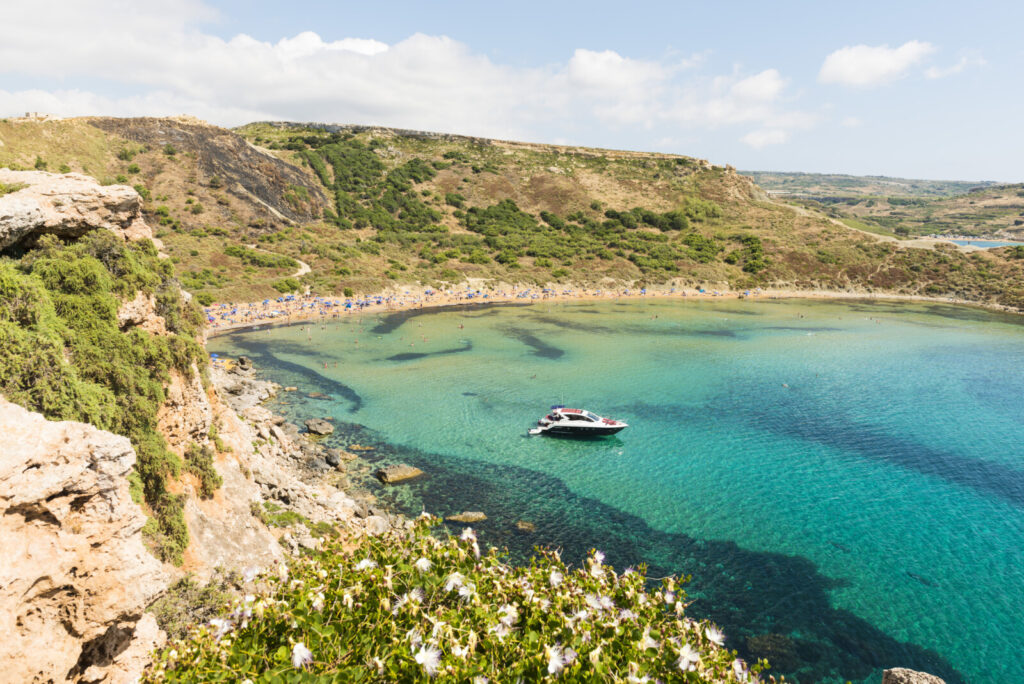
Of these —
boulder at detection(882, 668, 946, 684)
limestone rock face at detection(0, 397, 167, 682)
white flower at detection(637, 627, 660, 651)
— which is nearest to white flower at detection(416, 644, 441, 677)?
white flower at detection(637, 627, 660, 651)

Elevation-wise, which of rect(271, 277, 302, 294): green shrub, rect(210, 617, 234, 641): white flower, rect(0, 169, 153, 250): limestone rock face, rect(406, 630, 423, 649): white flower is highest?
rect(0, 169, 153, 250): limestone rock face

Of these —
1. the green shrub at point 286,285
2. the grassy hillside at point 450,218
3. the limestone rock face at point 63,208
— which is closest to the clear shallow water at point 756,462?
the green shrub at point 286,285

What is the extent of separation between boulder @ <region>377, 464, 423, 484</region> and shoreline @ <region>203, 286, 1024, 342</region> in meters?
44.0

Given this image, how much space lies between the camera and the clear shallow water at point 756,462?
19.3 meters

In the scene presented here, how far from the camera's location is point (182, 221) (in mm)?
89062

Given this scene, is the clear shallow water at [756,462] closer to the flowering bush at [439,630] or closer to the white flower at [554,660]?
the flowering bush at [439,630]

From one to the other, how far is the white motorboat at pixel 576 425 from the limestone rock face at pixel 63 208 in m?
25.7

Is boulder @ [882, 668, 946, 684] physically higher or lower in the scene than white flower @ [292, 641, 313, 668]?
lower

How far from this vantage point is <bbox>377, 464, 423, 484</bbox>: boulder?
1138 inches

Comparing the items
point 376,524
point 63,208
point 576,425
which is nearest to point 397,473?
point 376,524

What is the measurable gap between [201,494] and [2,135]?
9908cm

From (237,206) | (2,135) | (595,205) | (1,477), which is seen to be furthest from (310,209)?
(1,477)

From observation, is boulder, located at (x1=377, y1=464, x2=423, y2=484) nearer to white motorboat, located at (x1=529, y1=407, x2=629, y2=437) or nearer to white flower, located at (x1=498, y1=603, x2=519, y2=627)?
white motorboat, located at (x1=529, y1=407, x2=629, y2=437)

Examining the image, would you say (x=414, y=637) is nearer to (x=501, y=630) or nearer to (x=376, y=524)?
(x=501, y=630)
